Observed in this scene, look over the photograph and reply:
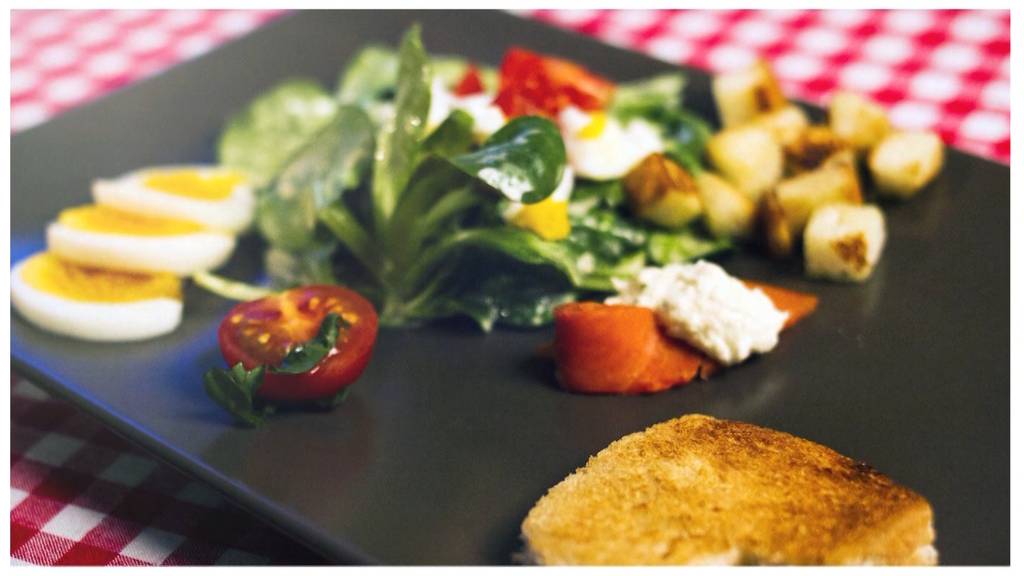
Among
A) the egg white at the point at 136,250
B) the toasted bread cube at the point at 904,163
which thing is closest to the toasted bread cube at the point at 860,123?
the toasted bread cube at the point at 904,163

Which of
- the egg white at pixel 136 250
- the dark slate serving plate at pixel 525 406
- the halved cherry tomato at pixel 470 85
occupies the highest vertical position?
the halved cherry tomato at pixel 470 85

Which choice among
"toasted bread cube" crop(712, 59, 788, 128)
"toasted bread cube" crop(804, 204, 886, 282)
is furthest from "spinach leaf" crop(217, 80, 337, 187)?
"toasted bread cube" crop(804, 204, 886, 282)

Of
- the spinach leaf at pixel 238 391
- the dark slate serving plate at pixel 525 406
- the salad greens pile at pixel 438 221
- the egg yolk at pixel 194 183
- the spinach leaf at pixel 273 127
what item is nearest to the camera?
the dark slate serving plate at pixel 525 406

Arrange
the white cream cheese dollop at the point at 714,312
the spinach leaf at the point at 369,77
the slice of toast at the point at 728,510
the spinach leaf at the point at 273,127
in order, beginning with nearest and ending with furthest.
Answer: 1. the slice of toast at the point at 728,510
2. the white cream cheese dollop at the point at 714,312
3. the spinach leaf at the point at 273,127
4. the spinach leaf at the point at 369,77

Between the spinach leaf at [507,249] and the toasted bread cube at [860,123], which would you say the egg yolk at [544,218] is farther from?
the toasted bread cube at [860,123]

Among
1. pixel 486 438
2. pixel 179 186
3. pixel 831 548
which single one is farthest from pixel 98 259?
pixel 831 548

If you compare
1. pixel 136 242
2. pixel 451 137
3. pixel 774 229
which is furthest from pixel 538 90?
pixel 136 242
